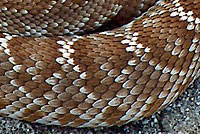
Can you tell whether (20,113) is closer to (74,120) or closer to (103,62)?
(74,120)

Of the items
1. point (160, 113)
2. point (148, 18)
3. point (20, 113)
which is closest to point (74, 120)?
point (20, 113)

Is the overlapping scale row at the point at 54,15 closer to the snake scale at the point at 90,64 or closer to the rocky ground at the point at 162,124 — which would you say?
the snake scale at the point at 90,64

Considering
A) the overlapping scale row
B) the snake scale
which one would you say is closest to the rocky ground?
the snake scale

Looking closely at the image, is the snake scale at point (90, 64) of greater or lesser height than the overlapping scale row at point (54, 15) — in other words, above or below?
below

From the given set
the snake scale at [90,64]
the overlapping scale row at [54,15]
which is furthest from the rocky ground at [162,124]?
the overlapping scale row at [54,15]

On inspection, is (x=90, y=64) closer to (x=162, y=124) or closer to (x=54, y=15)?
(x=54, y=15)

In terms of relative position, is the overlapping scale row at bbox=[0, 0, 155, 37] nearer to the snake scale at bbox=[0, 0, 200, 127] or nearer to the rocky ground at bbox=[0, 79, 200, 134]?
the snake scale at bbox=[0, 0, 200, 127]

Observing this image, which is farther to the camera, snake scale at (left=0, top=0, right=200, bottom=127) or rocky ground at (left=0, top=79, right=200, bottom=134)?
rocky ground at (left=0, top=79, right=200, bottom=134)
